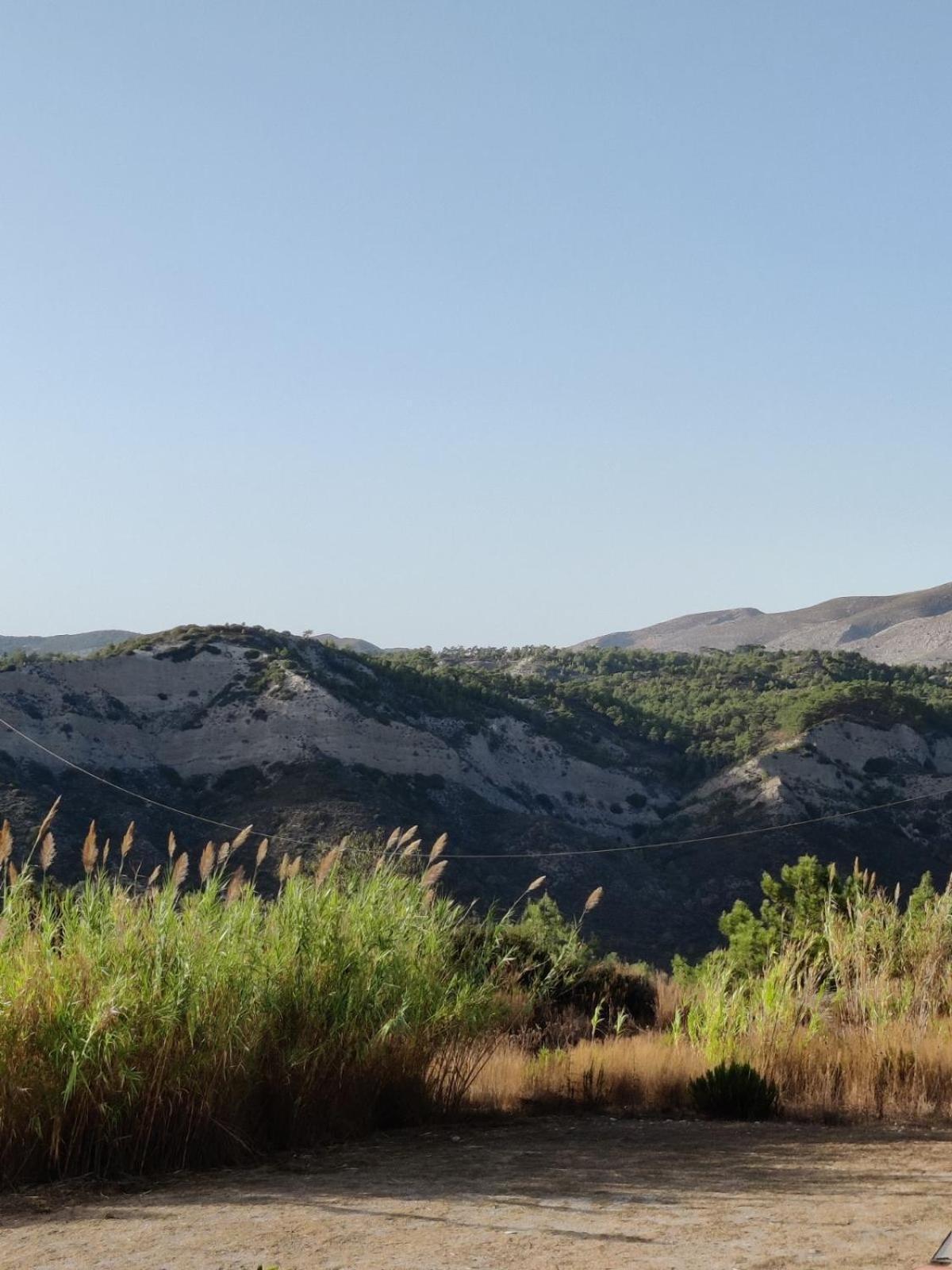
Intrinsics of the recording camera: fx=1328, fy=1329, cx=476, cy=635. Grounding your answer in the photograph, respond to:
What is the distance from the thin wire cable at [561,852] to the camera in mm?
41156

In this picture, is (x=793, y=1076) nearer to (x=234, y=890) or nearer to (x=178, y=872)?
(x=234, y=890)

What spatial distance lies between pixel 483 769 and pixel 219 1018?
45302mm

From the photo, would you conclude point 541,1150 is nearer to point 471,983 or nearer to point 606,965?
point 471,983

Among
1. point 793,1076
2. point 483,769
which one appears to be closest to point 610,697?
point 483,769

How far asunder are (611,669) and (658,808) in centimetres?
3143

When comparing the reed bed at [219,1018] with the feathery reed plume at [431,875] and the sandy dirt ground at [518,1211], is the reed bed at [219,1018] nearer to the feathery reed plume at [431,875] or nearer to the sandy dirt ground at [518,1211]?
the feathery reed plume at [431,875]

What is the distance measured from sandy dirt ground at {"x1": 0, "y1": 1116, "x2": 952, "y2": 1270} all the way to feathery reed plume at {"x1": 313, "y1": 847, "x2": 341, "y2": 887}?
1360mm

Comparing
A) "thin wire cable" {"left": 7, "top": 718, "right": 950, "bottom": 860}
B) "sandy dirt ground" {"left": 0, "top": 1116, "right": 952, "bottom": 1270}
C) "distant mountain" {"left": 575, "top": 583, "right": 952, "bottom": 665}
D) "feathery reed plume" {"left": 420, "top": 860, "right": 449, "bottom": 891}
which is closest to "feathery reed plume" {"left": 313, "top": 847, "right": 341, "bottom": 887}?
"feathery reed plume" {"left": 420, "top": 860, "right": 449, "bottom": 891}

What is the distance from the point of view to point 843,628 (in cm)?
16812

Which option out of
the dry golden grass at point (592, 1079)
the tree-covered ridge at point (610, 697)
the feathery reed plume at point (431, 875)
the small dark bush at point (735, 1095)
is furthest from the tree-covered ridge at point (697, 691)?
the feathery reed plume at point (431, 875)

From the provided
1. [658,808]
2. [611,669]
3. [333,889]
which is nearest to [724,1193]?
[333,889]

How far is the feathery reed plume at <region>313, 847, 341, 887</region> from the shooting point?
23.2 ft

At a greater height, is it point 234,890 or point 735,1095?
point 234,890

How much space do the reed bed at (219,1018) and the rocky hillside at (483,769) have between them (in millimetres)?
28805
